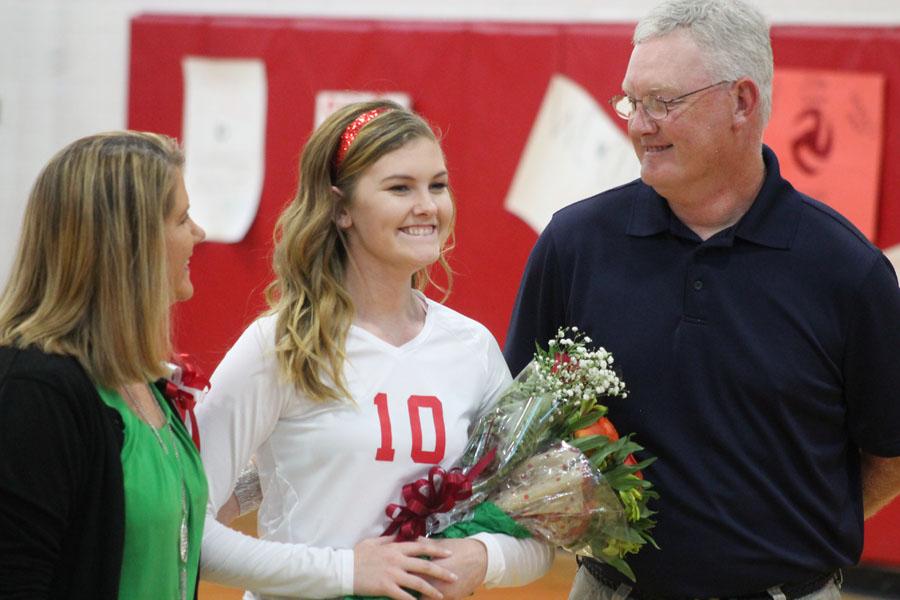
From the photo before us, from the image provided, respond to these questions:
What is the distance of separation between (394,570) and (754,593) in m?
0.71

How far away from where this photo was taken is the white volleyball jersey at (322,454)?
2.14 meters

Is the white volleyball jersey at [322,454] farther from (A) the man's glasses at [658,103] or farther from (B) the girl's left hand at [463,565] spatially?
(A) the man's glasses at [658,103]

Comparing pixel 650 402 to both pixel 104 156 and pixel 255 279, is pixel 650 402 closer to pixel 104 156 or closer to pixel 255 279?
pixel 104 156

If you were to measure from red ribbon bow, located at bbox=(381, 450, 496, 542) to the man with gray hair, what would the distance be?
0.39 metres

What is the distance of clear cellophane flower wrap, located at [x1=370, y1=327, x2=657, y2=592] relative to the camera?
2221 mm

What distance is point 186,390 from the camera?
2.11 meters

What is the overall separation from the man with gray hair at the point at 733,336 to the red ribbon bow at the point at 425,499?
1.29 feet

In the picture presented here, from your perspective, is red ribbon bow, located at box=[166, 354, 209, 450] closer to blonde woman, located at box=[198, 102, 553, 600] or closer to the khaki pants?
blonde woman, located at box=[198, 102, 553, 600]

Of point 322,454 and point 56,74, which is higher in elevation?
point 56,74

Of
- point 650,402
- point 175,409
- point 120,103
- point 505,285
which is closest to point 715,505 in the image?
point 650,402

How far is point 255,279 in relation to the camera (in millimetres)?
5836

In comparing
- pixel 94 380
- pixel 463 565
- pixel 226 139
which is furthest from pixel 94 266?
pixel 226 139

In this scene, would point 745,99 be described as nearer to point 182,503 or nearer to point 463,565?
point 463,565

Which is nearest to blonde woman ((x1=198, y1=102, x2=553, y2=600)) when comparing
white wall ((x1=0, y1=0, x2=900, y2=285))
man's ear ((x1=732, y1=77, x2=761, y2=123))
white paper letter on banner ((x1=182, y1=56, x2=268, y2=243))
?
man's ear ((x1=732, y1=77, x2=761, y2=123))
